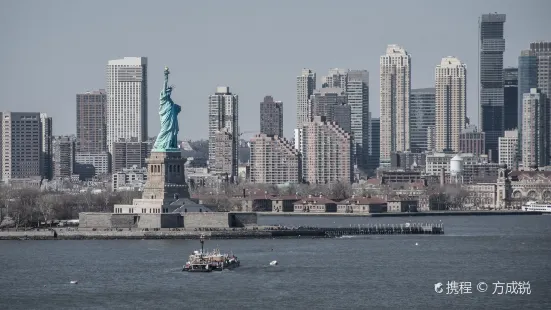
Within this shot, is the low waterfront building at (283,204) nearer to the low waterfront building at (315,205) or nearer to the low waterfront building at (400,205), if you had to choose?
the low waterfront building at (315,205)

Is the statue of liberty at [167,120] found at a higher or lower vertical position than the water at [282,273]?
higher

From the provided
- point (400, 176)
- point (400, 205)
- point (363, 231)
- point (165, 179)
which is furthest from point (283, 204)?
point (165, 179)

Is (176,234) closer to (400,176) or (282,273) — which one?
(282,273)

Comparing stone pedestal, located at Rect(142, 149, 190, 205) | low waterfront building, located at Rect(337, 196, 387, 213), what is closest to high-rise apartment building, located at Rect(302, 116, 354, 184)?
low waterfront building, located at Rect(337, 196, 387, 213)

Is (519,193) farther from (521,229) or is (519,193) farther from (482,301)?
(482,301)

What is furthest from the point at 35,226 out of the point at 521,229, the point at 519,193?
the point at 519,193

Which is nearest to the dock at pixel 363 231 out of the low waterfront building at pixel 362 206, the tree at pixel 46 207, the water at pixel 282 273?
the water at pixel 282 273
